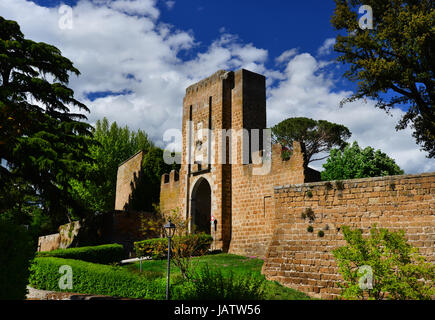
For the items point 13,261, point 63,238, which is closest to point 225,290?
point 13,261

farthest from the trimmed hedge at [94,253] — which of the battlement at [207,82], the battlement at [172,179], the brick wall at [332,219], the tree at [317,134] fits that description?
the tree at [317,134]

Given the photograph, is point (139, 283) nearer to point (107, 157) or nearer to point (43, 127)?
point (43, 127)

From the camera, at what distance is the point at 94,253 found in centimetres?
1936

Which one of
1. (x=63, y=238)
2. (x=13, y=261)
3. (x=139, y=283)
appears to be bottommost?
(x=139, y=283)

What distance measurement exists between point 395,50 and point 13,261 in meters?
16.7

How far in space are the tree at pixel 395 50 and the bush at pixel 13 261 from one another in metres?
15.2

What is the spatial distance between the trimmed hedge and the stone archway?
545cm

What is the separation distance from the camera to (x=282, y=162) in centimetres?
1830

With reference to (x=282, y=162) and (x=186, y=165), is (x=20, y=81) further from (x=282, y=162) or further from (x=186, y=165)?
(x=282, y=162)

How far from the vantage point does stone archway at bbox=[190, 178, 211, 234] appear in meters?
24.0

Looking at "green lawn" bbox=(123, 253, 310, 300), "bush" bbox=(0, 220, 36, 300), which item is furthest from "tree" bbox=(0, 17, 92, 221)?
"bush" bbox=(0, 220, 36, 300)

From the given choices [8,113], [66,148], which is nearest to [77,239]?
[66,148]

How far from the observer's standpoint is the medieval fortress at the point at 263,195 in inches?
406

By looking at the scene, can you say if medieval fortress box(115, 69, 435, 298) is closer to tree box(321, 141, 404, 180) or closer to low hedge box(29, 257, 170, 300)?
low hedge box(29, 257, 170, 300)
